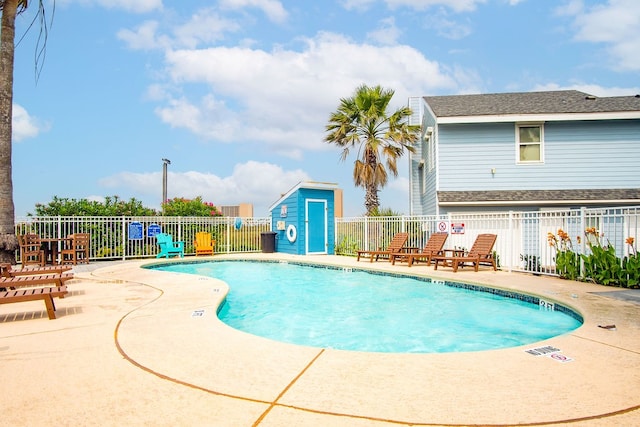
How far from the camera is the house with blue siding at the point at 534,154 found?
1312 centimetres

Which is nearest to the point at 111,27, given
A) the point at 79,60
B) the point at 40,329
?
the point at 79,60

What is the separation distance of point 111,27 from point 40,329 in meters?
8.81

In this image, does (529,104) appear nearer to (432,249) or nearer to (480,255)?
(432,249)

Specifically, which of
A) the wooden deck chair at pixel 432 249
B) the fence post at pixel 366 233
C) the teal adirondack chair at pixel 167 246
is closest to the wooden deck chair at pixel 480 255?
the wooden deck chair at pixel 432 249

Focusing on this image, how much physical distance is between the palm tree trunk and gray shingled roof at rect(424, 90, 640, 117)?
12360 millimetres

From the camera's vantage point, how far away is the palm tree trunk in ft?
29.3

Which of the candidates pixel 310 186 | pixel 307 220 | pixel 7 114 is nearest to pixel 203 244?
pixel 307 220

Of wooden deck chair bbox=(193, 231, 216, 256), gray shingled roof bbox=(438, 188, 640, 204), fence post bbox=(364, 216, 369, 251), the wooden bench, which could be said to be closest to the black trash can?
wooden deck chair bbox=(193, 231, 216, 256)

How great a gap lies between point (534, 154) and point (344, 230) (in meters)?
7.48

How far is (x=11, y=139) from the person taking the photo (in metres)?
9.70

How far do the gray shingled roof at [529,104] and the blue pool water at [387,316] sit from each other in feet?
26.3

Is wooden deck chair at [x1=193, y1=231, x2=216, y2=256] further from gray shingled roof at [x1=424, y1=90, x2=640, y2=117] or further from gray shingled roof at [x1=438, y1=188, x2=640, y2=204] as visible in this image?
gray shingled roof at [x1=424, y1=90, x2=640, y2=117]

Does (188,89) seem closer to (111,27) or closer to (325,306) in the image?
(111,27)

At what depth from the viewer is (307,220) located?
15.2 meters
